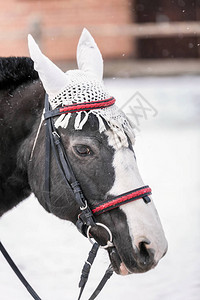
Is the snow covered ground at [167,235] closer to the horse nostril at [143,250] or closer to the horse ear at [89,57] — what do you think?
the horse nostril at [143,250]

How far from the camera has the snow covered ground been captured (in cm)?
405

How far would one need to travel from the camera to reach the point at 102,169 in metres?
2.32

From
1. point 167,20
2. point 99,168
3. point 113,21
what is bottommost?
point 167,20

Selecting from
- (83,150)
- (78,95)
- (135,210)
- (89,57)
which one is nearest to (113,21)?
(89,57)

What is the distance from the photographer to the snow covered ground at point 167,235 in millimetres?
4055

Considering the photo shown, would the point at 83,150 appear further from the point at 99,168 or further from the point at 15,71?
the point at 15,71

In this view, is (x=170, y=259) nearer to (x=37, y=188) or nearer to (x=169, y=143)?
(x=37, y=188)

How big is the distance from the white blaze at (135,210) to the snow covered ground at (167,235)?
0.40m

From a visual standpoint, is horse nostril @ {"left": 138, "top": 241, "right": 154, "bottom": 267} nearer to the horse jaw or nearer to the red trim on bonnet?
the horse jaw

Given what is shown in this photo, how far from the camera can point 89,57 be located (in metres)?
2.74

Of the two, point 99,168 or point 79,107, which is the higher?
point 79,107

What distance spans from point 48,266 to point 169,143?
4.53 metres

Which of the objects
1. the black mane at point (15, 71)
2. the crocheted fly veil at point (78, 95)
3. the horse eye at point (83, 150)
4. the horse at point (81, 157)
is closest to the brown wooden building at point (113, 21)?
the black mane at point (15, 71)

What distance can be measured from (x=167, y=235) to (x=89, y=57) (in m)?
2.72
